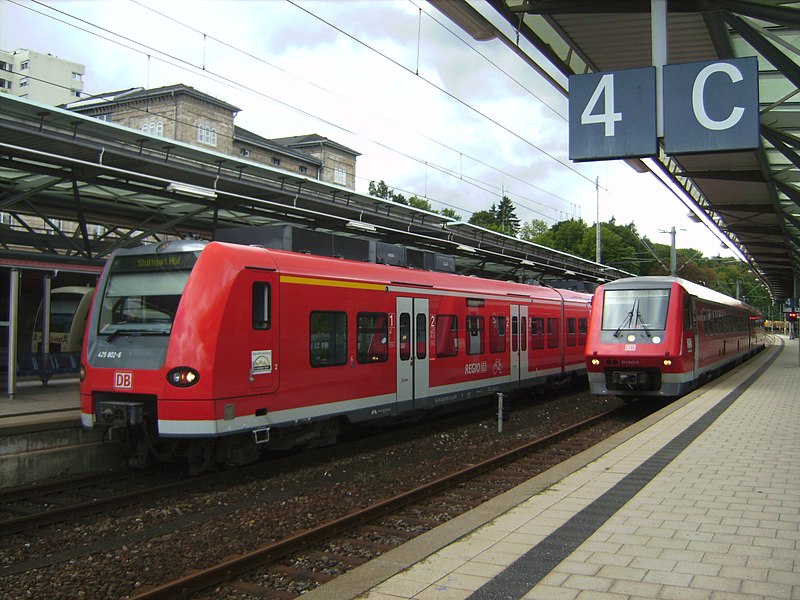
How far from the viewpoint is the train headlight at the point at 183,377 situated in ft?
25.6

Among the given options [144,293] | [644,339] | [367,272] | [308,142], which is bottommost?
[644,339]

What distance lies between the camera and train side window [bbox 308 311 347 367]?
30.7ft

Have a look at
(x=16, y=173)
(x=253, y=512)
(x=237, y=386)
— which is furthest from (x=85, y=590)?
(x=16, y=173)

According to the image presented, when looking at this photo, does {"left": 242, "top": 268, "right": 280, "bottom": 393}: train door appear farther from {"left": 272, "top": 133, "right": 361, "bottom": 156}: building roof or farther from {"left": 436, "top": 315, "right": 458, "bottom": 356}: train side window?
{"left": 272, "top": 133, "right": 361, "bottom": 156}: building roof

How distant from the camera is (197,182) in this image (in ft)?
43.4

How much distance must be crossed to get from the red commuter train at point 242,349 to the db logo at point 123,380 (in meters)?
0.02

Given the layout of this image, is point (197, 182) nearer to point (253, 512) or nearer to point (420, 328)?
point (420, 328)

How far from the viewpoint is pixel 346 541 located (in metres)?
6.42

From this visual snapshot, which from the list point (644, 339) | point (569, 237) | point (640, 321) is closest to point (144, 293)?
point (644, 339)

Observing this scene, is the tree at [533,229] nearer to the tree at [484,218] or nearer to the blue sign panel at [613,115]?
the tree at [484,218]

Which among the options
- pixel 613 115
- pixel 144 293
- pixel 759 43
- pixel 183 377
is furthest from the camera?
pixel 759 43

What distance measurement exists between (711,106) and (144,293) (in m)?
6.87

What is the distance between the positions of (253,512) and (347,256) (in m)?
4.54

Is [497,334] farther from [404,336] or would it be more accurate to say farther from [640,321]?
[404,336]
